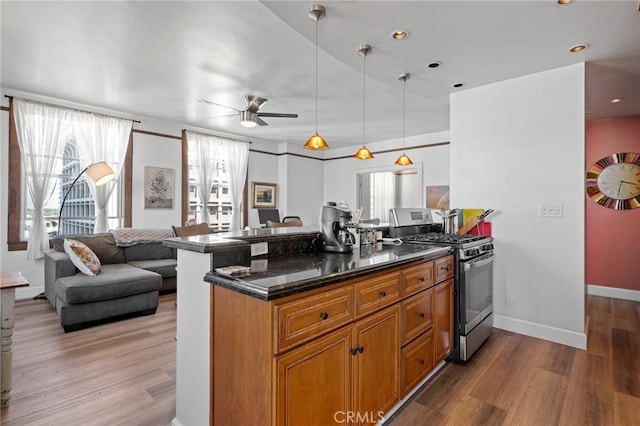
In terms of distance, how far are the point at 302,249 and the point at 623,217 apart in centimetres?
486

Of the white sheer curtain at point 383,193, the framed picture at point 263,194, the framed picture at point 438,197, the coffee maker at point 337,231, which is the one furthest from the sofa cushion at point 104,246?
the white sheer curtain at point 383,193

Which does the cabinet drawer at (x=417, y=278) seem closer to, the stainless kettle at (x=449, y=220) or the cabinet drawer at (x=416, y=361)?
the cabinet drawer at (x=416, y=361)

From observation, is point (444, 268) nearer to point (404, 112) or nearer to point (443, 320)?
point (443, 320)

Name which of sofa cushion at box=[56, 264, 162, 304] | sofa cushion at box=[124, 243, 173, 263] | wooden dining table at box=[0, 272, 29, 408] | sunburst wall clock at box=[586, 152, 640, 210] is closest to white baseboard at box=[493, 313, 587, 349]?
sunburst wall clock at box=[586, 152, 640, 210]

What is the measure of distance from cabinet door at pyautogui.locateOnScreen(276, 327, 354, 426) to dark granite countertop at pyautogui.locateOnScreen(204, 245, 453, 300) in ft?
0.83

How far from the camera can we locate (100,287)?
322 centimetres

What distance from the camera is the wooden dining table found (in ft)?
6.00

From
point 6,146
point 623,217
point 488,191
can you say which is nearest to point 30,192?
point 6,146

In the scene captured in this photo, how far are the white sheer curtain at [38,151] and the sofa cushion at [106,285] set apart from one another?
1400 millimetres

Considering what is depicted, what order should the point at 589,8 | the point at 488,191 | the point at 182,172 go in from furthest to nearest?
the point at 182,172, the point at 488,191, the point at 589,8

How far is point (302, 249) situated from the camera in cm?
214

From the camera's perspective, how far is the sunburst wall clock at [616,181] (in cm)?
432

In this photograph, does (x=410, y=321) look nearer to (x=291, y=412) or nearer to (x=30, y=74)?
(x=291, y=412)

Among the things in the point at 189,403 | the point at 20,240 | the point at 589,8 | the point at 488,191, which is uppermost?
the point at 589,8
